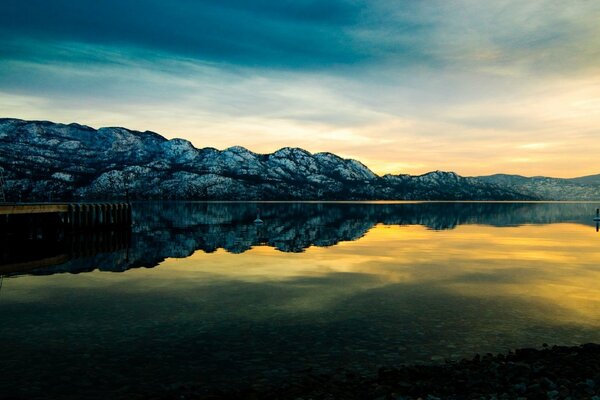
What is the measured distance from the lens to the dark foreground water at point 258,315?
1426 centimetres

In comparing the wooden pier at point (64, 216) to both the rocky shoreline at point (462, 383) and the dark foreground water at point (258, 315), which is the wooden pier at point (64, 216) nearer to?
the dark foreground water at point (258, 315)

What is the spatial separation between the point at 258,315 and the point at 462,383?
1045cm

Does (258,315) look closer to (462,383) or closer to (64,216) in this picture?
(462,383)

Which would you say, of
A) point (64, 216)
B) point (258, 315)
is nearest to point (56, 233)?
point (64, 216)

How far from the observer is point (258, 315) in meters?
20.7

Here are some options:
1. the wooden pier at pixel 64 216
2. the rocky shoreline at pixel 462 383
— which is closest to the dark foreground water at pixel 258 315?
the rocky shoreline at pixel 462 383

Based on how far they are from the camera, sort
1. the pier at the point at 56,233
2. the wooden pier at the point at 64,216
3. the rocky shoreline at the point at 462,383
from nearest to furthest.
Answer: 1. the rocky shoreline at the point at 462,383
2. the pier at the point at 56,233
3. the wooden pier at the point at 64,216

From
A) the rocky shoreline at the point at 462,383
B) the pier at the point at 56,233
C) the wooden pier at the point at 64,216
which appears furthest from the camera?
the wooden pier at the point at 64,216

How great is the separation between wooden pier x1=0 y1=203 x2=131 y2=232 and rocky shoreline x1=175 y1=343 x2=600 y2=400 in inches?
1891

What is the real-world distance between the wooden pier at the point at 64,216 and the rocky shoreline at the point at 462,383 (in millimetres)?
48035

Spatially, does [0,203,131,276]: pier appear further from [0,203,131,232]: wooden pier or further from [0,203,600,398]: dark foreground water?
[0,203,600,398]: dark foreground water

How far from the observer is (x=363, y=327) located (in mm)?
18766

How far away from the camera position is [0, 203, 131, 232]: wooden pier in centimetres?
5414

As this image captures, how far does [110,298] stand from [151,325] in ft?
21.6
